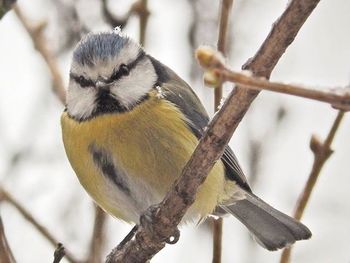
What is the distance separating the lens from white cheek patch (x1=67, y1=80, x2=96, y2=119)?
305 centimetres

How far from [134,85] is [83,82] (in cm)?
24

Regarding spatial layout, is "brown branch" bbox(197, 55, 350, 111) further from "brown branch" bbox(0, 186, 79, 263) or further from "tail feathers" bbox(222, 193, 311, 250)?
"tail feathers" bbox(222, 193, 311, 250)

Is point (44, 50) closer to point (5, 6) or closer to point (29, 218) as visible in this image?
point (29, 218)

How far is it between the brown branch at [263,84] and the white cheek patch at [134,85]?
80.9 inches

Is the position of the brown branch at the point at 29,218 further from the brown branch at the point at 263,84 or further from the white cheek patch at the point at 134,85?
the brown branch at the point at 263,84

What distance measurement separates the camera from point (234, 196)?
3.48 m

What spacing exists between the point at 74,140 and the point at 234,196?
0.95 metres

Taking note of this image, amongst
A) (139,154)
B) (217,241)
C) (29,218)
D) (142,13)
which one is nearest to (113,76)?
(139,154)

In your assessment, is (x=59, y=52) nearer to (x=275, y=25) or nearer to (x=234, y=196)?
(x=234, y=196)

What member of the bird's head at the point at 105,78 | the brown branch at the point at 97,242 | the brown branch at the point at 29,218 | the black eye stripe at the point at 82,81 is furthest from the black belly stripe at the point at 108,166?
the brown branch at the point at 29,218

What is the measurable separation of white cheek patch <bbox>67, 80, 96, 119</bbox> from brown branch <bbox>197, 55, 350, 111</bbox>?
6.90 feet

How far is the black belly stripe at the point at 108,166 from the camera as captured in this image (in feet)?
9.55

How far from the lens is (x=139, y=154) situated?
2881mm

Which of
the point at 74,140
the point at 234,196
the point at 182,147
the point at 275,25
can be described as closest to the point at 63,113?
the point at 74,140
